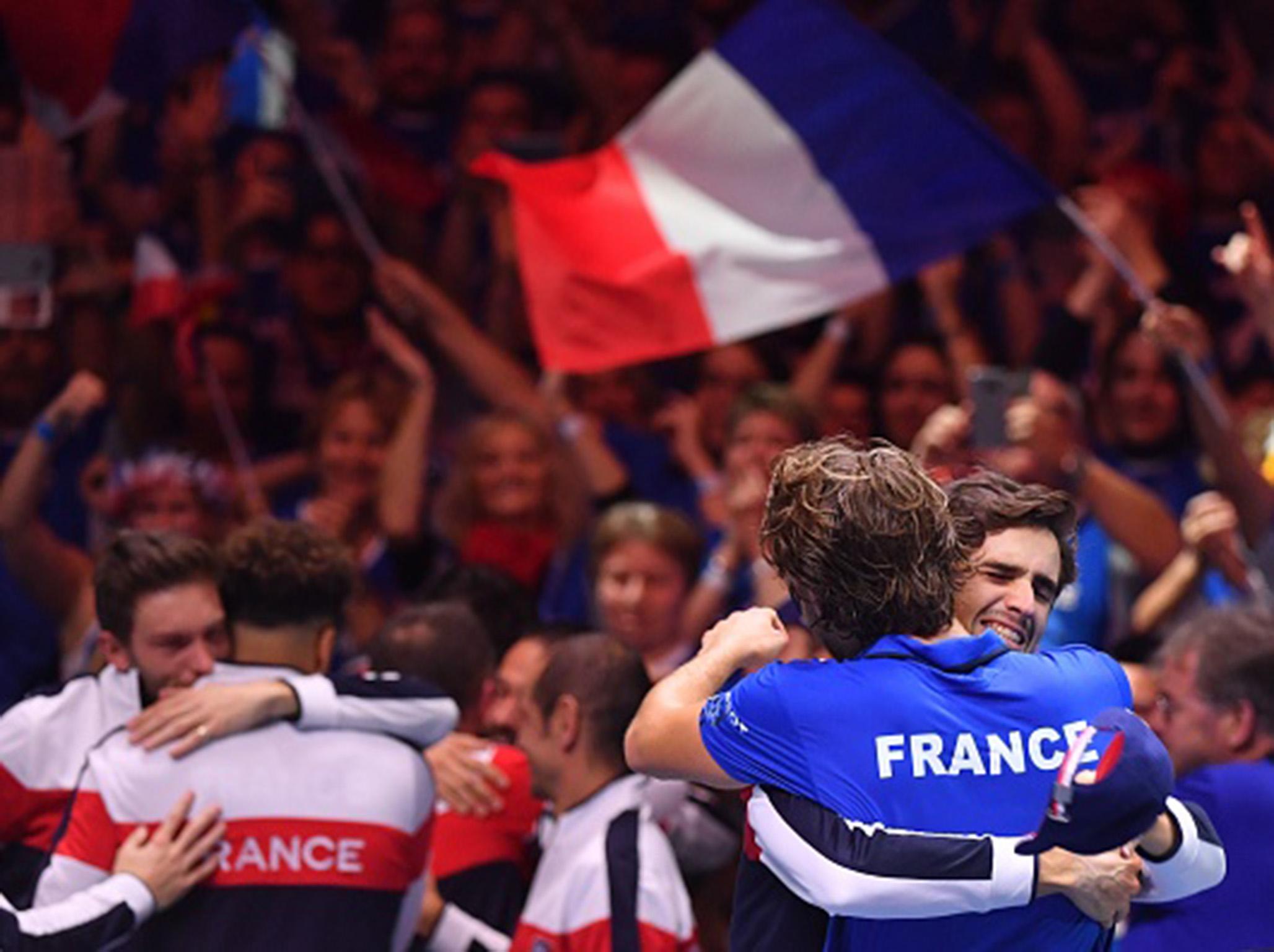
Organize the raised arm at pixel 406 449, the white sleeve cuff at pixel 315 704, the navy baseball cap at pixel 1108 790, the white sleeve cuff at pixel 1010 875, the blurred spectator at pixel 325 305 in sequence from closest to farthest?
the navy baseball cap at pixel 1108 790, the white sleeve cuff at pixel 1010 875, the white sleeve cuff at pixel 315 704, the raised arm at pixel 406 449, the blurred spectator at pixel 325 305

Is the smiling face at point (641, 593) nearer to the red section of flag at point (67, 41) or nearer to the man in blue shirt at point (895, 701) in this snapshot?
the red section of flag at point (67, 41)

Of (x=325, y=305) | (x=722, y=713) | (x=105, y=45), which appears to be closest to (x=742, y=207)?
(x=105, y=45)

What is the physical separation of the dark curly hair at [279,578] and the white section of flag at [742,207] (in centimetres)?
220

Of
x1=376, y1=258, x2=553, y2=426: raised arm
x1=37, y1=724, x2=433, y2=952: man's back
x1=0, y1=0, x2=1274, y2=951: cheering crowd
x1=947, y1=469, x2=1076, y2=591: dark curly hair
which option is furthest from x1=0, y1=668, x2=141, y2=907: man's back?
x1=376, y1=258, x2=553, y2=426: raised arm

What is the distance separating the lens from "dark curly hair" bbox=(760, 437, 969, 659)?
373 centimetres

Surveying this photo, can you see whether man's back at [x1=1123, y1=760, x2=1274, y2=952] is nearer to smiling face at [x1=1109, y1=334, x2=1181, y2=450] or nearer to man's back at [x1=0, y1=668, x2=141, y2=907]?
man's back at [x1=0, y1=668, x2=141, y2=907]

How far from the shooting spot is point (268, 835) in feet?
16.0

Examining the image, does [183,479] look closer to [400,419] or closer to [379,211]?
[400,419]

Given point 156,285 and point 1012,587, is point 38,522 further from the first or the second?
point 1012,587

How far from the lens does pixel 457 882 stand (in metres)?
5.75

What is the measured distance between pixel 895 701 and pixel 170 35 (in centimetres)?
456

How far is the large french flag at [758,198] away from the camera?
6.96 m

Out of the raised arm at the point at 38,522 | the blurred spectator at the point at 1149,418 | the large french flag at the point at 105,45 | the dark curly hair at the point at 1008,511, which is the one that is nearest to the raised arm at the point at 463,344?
the large french flag at the point at 105,45

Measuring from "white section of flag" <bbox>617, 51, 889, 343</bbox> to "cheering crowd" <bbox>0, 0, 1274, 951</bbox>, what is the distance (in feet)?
1.58
